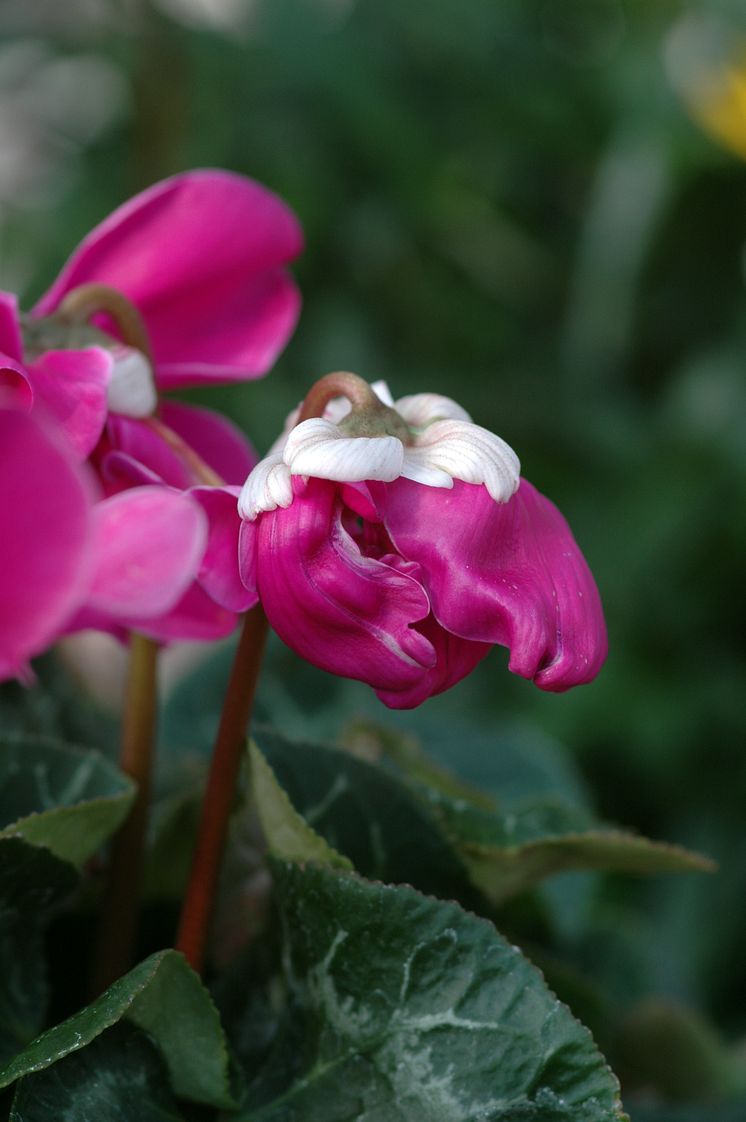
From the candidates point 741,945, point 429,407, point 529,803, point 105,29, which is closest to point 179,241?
point 429,407

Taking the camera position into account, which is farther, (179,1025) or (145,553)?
(179,1025)

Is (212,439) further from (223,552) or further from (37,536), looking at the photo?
(37,536)

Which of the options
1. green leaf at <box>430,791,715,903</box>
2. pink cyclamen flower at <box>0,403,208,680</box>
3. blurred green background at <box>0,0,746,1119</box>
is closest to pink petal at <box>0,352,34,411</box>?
pink cyclamen flower at <box>0,403,208,680</box>

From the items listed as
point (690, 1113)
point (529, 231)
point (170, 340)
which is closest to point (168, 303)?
point (170, 340)

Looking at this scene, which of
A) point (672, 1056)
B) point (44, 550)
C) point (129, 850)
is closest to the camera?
point (44, 550)

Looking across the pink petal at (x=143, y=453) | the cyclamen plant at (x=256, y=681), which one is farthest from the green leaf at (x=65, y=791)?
the pink petal at (x=143, y=453)

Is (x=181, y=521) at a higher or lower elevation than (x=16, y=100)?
higher

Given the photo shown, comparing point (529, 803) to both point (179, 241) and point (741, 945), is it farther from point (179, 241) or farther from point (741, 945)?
point (741, 945)

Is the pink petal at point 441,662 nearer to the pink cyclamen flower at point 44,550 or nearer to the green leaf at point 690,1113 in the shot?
the pink cyclamen flower at point 44,550
